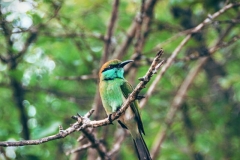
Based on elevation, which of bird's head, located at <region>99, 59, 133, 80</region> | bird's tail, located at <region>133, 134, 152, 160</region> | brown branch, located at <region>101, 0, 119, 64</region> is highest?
brown branch, located at <region>101, 0, 119, 64</region>

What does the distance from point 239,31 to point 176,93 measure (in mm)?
1121

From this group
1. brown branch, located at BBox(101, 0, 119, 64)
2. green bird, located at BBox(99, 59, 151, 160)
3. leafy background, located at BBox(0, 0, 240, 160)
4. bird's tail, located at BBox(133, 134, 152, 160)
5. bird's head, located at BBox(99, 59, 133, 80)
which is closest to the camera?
bird's tail, located at BBox(133, 134, 152, 160)

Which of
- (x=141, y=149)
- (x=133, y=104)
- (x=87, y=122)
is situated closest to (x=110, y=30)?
(x=133, y=104)

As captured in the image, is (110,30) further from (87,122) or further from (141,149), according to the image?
(87,122)

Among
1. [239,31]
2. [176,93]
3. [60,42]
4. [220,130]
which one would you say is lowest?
[220,130]

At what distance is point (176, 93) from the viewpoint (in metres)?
5.32

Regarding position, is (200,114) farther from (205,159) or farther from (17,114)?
(17,114)

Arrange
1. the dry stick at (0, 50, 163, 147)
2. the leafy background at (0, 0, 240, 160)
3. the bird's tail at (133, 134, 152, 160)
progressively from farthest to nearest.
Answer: the leafy background at (0, 0, 240, 160), the bird's tail at (133, 134, 152, 160), the dry stick at (0, 50, 163, 147)

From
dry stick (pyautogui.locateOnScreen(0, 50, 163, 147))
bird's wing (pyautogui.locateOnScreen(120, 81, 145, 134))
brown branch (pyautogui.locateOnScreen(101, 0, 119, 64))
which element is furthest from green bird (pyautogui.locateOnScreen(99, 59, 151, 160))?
brown branch (pyautogui.locateOnScreen(101, 0, 119, 64))

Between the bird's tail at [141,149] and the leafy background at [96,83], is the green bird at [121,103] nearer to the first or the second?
the bird's tail at [141,149]

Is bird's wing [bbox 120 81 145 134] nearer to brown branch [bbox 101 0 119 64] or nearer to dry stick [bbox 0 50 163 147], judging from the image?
dry stick [bbox 0 50 163 147]

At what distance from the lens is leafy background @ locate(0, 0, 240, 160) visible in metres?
4.79

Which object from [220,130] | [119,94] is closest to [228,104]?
[220,130]

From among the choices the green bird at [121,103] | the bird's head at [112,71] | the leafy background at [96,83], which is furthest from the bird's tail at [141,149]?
the leafy background at [96,83]
